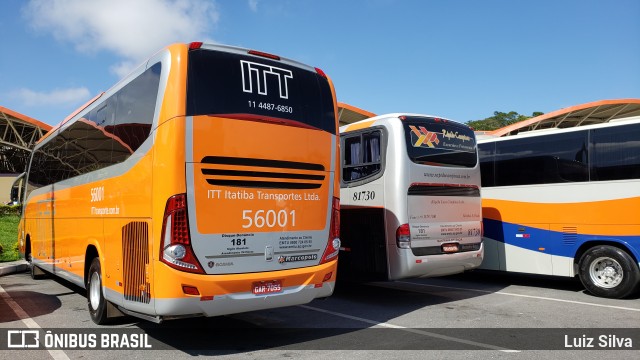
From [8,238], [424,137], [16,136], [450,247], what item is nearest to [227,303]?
[450,247]

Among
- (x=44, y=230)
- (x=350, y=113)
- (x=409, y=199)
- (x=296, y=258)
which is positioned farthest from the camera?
(x=350, y=113)

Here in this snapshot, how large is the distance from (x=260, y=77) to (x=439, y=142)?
4144mm

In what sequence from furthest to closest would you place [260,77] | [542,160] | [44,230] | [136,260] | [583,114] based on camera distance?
1. [583,114]
2. [44,230]
3. [542,160]
4. [260,77]
5. [136,260]

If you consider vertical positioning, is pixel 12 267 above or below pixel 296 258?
below

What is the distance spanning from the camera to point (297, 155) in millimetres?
6176

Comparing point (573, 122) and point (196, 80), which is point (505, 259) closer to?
point (196, 80)

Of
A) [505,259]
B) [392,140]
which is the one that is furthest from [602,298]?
[392,140]

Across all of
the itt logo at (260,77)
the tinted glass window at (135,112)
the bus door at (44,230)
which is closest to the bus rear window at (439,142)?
the itt logo at (260,77)

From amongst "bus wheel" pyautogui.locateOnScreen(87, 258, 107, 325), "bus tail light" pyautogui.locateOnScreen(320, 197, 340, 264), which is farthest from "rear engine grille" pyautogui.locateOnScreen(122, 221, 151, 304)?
"bus tail light" pyautogui.locateOnScreen(320, 197, 340, 264)

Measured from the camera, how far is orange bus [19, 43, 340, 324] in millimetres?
5277

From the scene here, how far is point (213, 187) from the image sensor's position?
17.9 ft

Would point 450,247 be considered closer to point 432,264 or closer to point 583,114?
point 432,264

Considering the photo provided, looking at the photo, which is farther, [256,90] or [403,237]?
[403,237]

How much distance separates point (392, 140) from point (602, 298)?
16.0 ft
